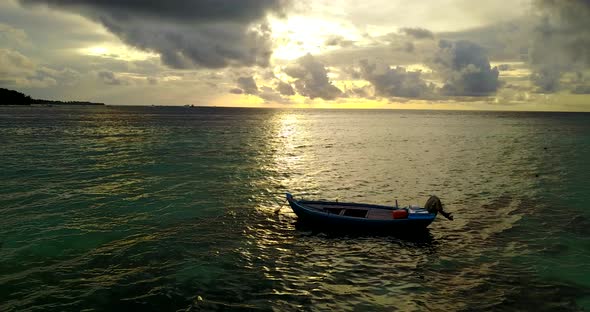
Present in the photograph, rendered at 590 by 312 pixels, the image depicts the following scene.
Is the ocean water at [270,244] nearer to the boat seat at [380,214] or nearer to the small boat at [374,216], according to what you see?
the small boat at [374,216]

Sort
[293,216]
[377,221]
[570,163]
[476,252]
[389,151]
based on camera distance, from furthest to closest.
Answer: [389,151] → [570,163] → [293,216] → [377,221] → [476,252]

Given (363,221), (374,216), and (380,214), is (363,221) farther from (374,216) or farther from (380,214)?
(380,214)

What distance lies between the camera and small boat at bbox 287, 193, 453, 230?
83.8 ft

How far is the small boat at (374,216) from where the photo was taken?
25547mm

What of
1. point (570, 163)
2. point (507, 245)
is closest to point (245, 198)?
point (507, 245)

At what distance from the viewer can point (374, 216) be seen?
1074 inches

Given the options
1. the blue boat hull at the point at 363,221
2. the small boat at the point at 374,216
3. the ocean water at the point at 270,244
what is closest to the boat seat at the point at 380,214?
the small boat at the point at 374,216

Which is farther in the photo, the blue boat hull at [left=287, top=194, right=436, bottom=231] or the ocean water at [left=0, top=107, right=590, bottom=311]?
the blue boat hull at [left=287, top=194, right=436, bottom=231]

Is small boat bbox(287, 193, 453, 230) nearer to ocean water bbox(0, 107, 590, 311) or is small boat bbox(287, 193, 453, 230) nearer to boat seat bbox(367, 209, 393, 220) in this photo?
boat seat bbox(367, 209, 393, 220)

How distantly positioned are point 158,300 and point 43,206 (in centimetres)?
2054

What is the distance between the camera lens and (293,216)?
29891 mm

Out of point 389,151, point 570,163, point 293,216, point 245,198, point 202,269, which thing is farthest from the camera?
point 389,151

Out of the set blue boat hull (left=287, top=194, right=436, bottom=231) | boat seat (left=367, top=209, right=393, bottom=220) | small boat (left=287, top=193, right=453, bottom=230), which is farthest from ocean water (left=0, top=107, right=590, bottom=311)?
boat seat (left=367, top=209, right=393, bottom=220)

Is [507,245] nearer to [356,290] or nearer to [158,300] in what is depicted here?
[356,290]
